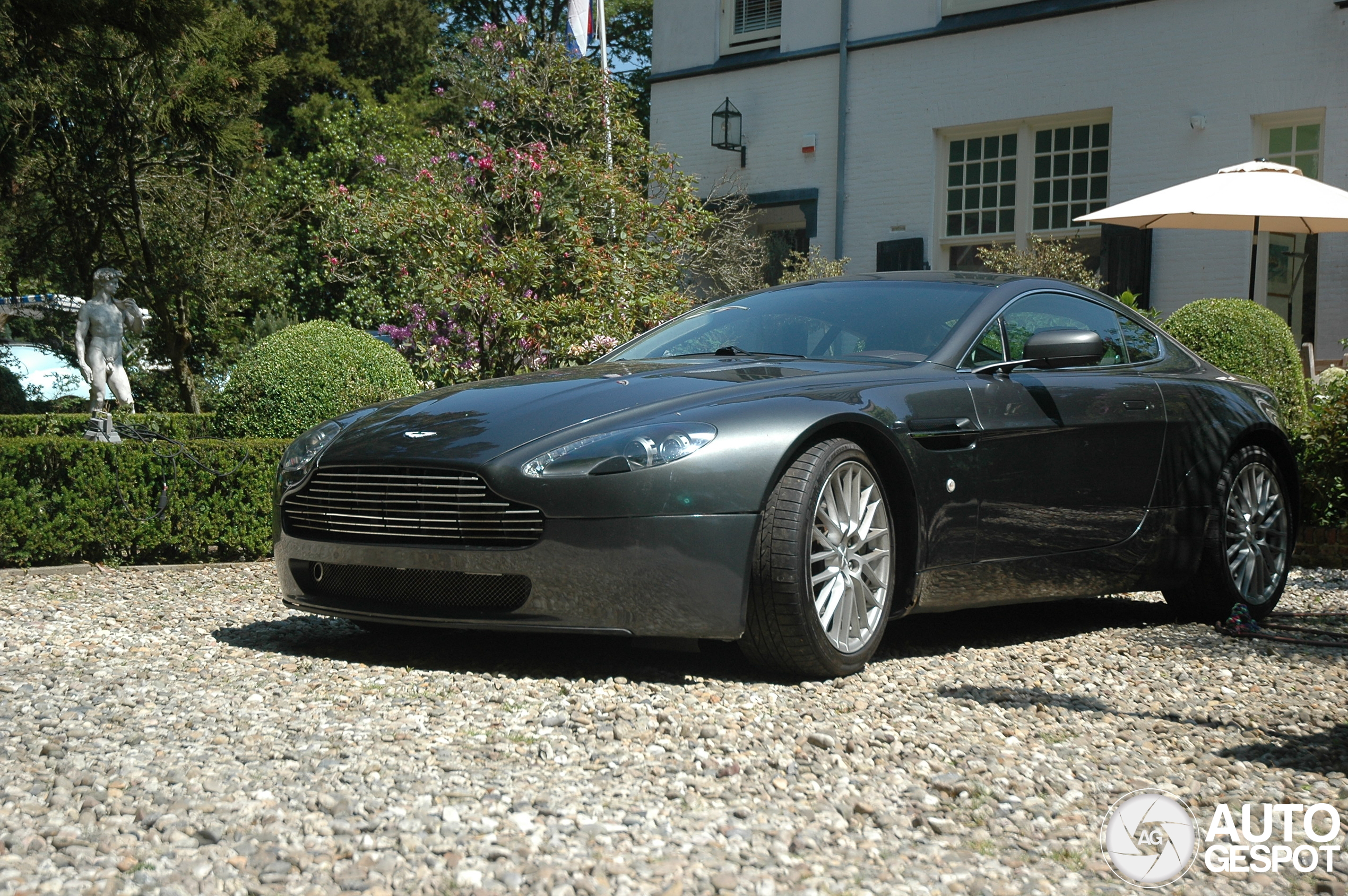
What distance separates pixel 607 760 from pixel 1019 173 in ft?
46.4

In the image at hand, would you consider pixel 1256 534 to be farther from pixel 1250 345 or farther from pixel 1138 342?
pixel 1250 345

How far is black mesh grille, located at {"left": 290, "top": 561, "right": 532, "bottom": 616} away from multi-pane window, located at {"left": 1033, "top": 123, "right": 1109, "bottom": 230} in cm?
1263

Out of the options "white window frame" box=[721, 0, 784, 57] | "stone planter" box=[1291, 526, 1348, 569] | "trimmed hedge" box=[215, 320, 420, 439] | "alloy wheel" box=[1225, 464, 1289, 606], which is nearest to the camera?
"alloy wheel" box=[1225, 464, 1289, 606]

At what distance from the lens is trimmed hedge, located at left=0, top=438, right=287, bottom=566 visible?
6648mm

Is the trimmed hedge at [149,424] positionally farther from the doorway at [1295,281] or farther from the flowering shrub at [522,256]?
the doorway at [1295,281]

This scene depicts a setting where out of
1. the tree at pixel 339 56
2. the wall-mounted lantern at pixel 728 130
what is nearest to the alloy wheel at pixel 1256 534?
the wall-mounted lantern at pixel 728 130

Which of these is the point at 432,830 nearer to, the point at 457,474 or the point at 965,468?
the point at 457,474

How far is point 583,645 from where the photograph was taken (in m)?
4.61

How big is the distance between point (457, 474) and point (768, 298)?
1921mm

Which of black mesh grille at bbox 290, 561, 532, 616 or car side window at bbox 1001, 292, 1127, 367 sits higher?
car side window at bbox 1001, 292, 1127, 367

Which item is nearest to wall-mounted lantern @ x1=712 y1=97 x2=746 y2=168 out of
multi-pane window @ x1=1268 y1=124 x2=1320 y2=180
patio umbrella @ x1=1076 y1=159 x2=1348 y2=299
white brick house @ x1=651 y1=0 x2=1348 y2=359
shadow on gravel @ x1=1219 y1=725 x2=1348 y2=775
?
white brick house @ x1=651 y1=0 x2=1348 y2=359

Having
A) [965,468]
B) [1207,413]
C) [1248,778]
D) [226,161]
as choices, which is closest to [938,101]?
[226,161]

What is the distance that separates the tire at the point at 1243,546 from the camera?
5559 millimetres

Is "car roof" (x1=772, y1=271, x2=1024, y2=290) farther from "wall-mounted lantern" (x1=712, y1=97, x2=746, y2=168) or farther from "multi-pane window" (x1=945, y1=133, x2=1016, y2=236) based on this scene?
"wall-mounted lantern" (x1=712, y1=97, x2=746, y2=168)
